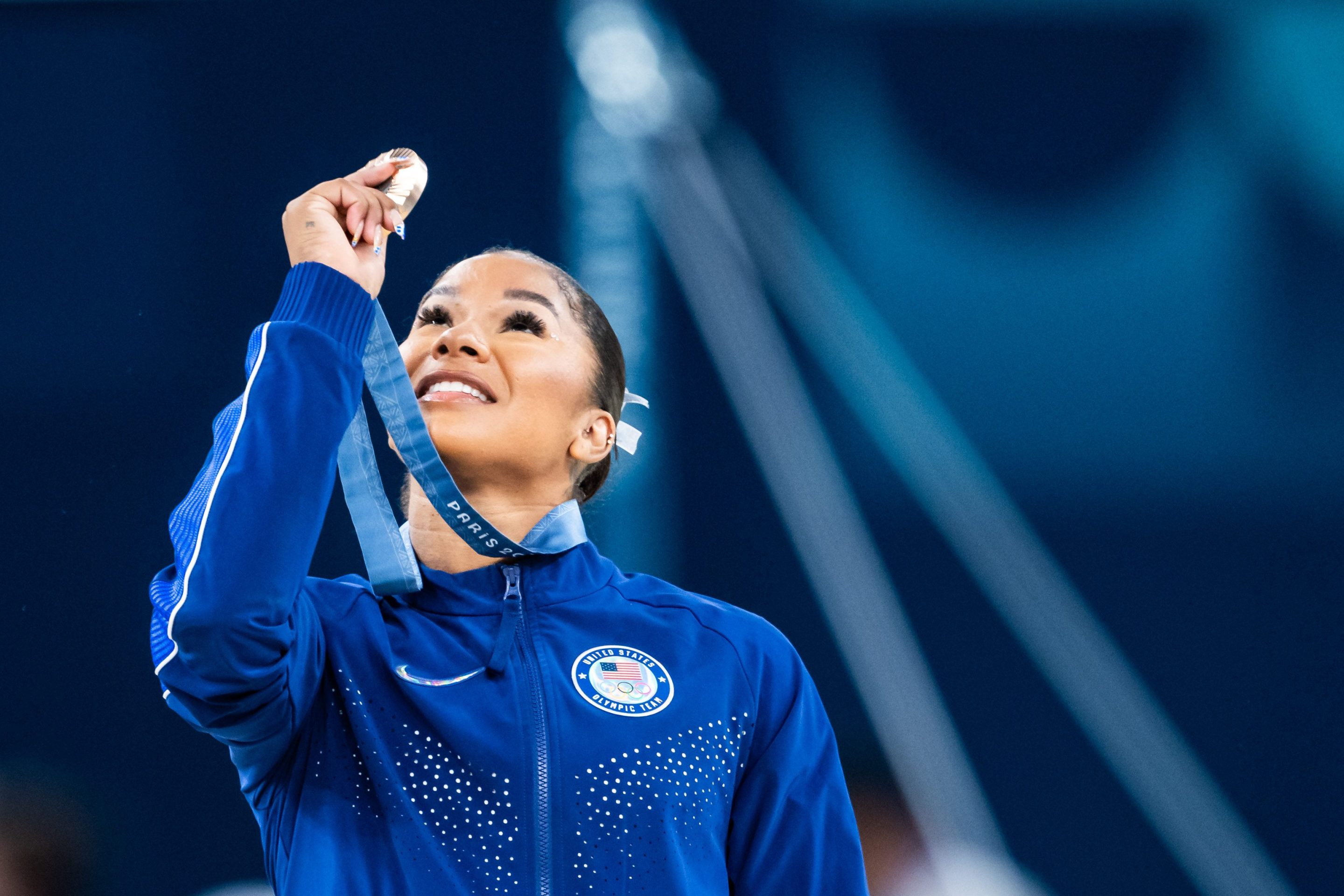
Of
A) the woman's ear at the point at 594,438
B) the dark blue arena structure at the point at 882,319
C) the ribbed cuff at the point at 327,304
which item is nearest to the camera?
the ribbed cuff at the point at 327,304

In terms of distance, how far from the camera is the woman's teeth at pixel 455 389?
1470mm

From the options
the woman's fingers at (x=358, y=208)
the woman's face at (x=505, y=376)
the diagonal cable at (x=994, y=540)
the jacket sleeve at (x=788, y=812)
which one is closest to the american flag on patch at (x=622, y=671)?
the jacket sleeve at (x=788, y=812)

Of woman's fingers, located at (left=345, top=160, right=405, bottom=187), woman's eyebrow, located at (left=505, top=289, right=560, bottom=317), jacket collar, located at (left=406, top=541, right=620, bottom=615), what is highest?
woman's eyebrow, located at (left=505, top=289, right=560, bottom=317)

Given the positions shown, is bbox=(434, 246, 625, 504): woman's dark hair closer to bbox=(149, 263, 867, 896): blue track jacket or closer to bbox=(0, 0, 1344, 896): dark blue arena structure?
bbox=(149, 263, 867, 896): blue track jacket

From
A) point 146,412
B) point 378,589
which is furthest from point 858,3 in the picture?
point 378,589

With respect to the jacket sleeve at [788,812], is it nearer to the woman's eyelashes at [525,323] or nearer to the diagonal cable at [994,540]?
the woman's eyelashes at [525,323]

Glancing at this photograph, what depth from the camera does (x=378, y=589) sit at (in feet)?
4.45

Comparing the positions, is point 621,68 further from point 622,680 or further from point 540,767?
point 540,767

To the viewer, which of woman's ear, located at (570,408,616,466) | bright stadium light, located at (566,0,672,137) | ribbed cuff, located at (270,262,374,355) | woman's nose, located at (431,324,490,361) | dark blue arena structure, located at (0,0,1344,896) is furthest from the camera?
bright stadium light, located at (566,0,672,137)

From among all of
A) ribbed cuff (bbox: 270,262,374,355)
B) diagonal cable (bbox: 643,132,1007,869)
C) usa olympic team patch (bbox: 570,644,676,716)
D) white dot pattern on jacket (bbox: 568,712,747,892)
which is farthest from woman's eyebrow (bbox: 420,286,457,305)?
diagonal cable (bbox: 643,132,1007,869)

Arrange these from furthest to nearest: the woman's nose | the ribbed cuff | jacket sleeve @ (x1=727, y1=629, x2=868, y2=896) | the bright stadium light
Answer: the bright stadium light < the woman's nose < jacket sleeve @ (x1=727, y1=629, x2=868, y2=896) < the ribbed cuff

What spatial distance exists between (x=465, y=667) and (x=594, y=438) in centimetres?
42

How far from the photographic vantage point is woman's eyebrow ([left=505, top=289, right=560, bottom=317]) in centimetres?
158

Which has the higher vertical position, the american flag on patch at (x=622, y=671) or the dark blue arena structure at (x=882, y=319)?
the dark blue arena structure at (x=882, y=319)
